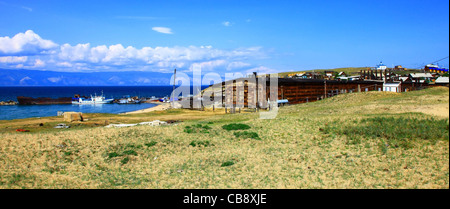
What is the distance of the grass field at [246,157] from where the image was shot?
32.9ft

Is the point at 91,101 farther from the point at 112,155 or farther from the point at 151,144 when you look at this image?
the point at 112,155

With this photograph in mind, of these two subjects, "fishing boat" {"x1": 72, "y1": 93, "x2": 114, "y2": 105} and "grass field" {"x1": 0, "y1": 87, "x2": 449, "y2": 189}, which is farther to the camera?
"fishing boat" {"x1": 72, "y1": 93, "x2": 114, "y2": 105}

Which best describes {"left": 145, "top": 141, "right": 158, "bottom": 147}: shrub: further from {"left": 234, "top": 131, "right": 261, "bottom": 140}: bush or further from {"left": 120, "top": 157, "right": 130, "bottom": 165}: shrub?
{"left": 234, "top": 131, "right": 261, "bottom": 140}: bush

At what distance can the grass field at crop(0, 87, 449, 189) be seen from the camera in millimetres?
Result: 10039

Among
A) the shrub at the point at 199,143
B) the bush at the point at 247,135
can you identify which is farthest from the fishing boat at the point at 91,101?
the shrub at the point at 199,143

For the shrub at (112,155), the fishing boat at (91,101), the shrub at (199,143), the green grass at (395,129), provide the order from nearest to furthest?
1. the green grass at (395,129)
2. the shrub at (112,155)
3. the shrub at (199,143)
4. the fishing boat at (91,101)

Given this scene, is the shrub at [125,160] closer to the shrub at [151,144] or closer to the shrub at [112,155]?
the shrub at [112,155]

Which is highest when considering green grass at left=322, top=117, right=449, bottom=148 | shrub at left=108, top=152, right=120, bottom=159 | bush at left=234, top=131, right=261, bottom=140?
green grass at left=322, top=117, right=449, bottom=148

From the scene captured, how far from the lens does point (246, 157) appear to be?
43.0 ft

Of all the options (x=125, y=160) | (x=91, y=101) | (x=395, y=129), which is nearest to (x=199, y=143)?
(x=125, y=160)

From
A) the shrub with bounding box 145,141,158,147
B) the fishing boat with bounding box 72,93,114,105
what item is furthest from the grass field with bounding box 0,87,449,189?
the fishing boat with bounding box 72,93,114,105

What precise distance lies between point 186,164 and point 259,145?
13.6 ft
